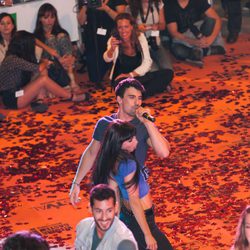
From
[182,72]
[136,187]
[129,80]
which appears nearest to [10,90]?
[182,72]

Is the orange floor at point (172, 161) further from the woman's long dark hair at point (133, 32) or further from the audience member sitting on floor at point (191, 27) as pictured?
the woman's long dark hair at point (133, 32)

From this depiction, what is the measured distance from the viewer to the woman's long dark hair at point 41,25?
478 inches

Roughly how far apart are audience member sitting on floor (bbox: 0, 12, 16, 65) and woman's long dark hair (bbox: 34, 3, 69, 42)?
439 millimetres

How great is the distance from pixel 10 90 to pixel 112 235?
20.0ft

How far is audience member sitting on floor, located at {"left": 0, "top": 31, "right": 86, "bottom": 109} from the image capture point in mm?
11414

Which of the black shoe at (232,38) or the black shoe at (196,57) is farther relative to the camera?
the black shoe at (232,38)

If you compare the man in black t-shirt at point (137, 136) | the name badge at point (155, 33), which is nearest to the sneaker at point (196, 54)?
the name badge at point (155, 33)

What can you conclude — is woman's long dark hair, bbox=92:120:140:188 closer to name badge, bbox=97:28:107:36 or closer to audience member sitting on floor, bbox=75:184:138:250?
audience member sitting on floor, bbox=75:184:138:250

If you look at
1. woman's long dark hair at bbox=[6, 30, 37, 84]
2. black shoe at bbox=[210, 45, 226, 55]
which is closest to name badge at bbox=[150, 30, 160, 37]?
black shoe at bbox=[210, 45, 226, 55]

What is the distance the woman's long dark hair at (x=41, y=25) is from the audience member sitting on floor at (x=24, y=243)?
7832 mm

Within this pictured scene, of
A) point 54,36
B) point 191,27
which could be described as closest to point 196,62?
point 191,27

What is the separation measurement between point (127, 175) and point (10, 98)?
18.0ft

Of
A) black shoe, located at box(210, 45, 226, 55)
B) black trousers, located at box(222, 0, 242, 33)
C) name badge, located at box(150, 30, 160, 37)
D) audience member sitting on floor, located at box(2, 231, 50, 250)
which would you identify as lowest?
black shoe, located at box(210, 45, 226, 55)

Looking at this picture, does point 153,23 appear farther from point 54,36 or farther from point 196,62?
point 54,36
